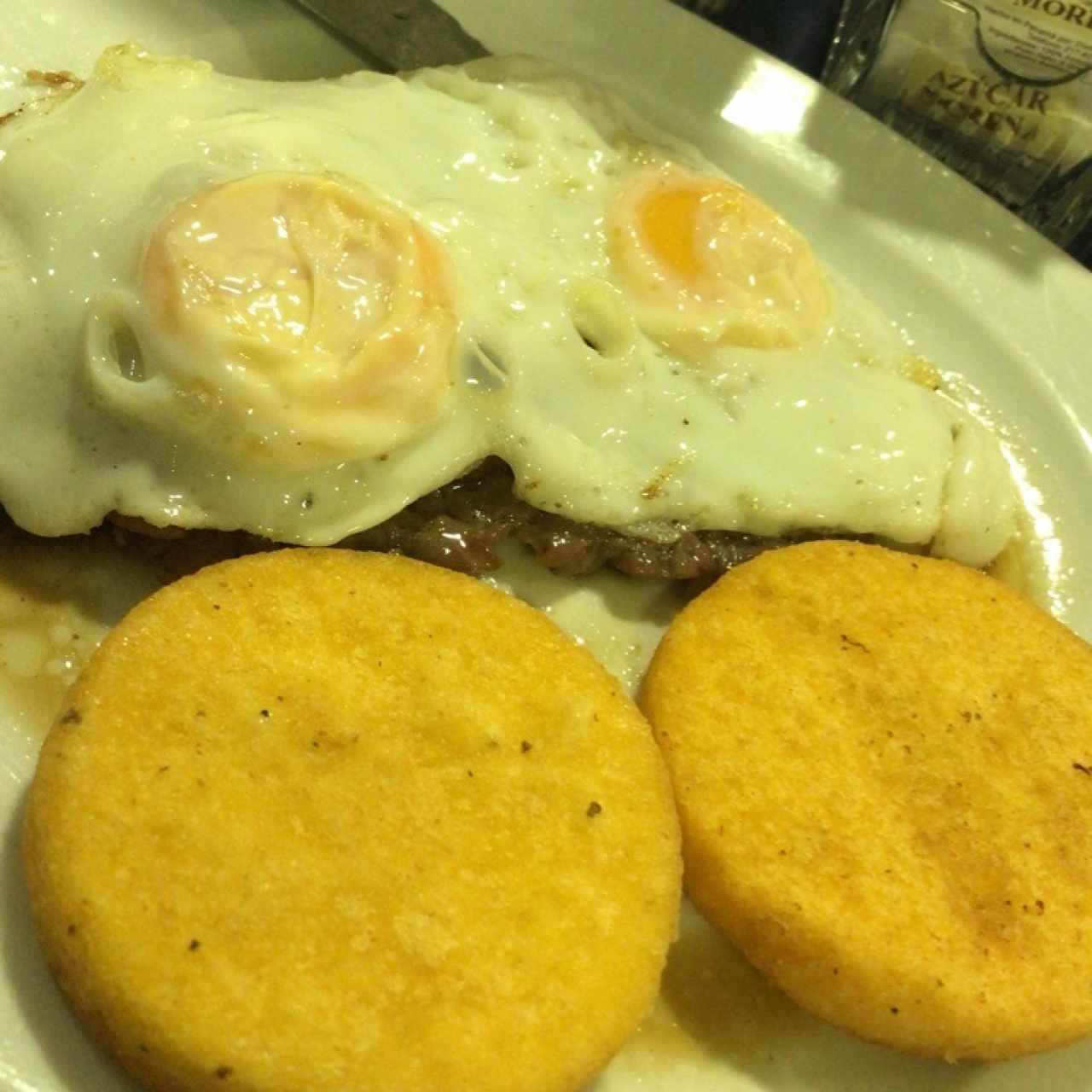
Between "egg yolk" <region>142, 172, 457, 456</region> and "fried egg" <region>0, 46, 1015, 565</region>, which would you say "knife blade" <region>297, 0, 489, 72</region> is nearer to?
"fried egg" <region>0, 46, 1015, 565</region>

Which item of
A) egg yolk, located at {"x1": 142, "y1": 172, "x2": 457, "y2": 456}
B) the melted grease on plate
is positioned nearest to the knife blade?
egg yolk, located at {"x1": 142, "y1": 172, "x2": 457, "y2": 456}

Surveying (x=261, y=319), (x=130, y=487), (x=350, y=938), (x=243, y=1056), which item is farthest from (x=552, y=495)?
A: (x=243, y=1056)

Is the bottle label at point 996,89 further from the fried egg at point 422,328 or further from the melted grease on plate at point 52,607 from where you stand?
the melted grease on plate at point 52,607

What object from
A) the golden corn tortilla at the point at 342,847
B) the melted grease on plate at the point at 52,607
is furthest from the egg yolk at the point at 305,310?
the melted grease on plate at the point at 52,607

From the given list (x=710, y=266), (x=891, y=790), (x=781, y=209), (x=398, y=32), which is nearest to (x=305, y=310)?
(x=710, y=266)

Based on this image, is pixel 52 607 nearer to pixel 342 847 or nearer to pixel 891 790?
pixel 342 847
